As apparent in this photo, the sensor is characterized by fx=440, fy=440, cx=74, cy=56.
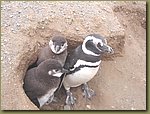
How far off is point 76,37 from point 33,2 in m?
0.69

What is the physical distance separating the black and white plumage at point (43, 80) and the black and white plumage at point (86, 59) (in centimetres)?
26

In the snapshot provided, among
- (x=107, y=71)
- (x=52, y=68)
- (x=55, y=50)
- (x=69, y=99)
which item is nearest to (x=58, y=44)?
(x=55, y=50)

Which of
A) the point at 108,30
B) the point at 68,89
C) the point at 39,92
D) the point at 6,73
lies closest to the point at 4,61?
the point at 6,73

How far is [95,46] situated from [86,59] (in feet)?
0.55

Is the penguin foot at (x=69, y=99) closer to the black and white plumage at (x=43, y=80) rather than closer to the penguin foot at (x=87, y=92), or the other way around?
the penguin foot at (x=87, y=92)

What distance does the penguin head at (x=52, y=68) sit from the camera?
172 inches

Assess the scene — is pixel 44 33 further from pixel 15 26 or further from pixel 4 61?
pixel 4 61

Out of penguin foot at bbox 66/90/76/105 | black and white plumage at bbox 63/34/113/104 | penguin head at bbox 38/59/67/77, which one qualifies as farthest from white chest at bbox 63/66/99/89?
penguin head at bbox 38/59/67/77

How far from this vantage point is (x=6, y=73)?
4.43 m

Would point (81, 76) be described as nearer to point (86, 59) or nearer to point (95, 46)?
point (86, 59)

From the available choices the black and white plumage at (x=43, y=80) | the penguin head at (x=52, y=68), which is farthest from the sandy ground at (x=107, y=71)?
the penguin head at (x=52, y=68)

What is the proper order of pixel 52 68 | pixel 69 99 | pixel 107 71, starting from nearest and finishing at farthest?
pixel 52 68 → pixel 69 99 → pixel 107 71

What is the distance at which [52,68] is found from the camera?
436 cm

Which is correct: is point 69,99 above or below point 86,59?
below
